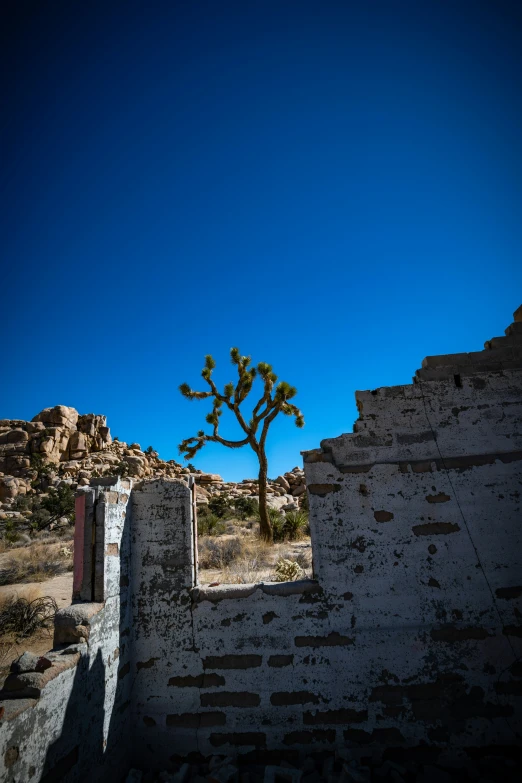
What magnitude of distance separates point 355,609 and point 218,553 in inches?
262

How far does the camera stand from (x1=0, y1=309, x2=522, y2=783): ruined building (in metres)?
3.40

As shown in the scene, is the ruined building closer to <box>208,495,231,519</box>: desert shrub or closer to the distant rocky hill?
<box>208,495,231,519</box>: desert shrub

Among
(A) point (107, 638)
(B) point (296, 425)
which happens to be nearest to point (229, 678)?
(A) point (107, 638)

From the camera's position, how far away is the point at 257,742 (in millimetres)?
3475

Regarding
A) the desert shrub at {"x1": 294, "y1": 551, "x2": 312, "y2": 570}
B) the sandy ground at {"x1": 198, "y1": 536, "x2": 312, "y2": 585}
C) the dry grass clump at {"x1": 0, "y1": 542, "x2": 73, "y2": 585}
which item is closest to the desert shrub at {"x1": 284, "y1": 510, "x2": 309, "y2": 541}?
the sandy ground at {"x1": 198, "y1": 536, "x2": 312, "y2": 585}

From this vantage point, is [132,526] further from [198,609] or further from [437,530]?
[437,530]

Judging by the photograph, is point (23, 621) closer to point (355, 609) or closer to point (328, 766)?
point (328, 766)

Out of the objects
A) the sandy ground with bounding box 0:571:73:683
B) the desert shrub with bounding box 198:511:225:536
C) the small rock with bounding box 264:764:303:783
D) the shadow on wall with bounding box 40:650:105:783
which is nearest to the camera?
the shadow on wall with bounding box 40:650:105:783

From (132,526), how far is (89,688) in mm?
1339

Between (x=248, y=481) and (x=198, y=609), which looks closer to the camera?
(x=198, y=609)

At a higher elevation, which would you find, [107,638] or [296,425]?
[296,425]

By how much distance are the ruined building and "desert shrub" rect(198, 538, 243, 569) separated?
476cm

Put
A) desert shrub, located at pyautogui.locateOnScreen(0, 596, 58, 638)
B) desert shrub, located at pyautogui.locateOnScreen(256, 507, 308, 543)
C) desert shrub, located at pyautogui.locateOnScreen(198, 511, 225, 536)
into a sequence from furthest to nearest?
1. desert shrub, located at pyautogui.locateOnScreen(198, 511, 225, 536)
2. desert shrub, located at pyautogui.locateOnScreen(256, 507, 308, 543)
3. desert shrub, located at pyautogui.locateOnScreen(0, 596, 58, 638)

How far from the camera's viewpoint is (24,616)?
20.9 feet
